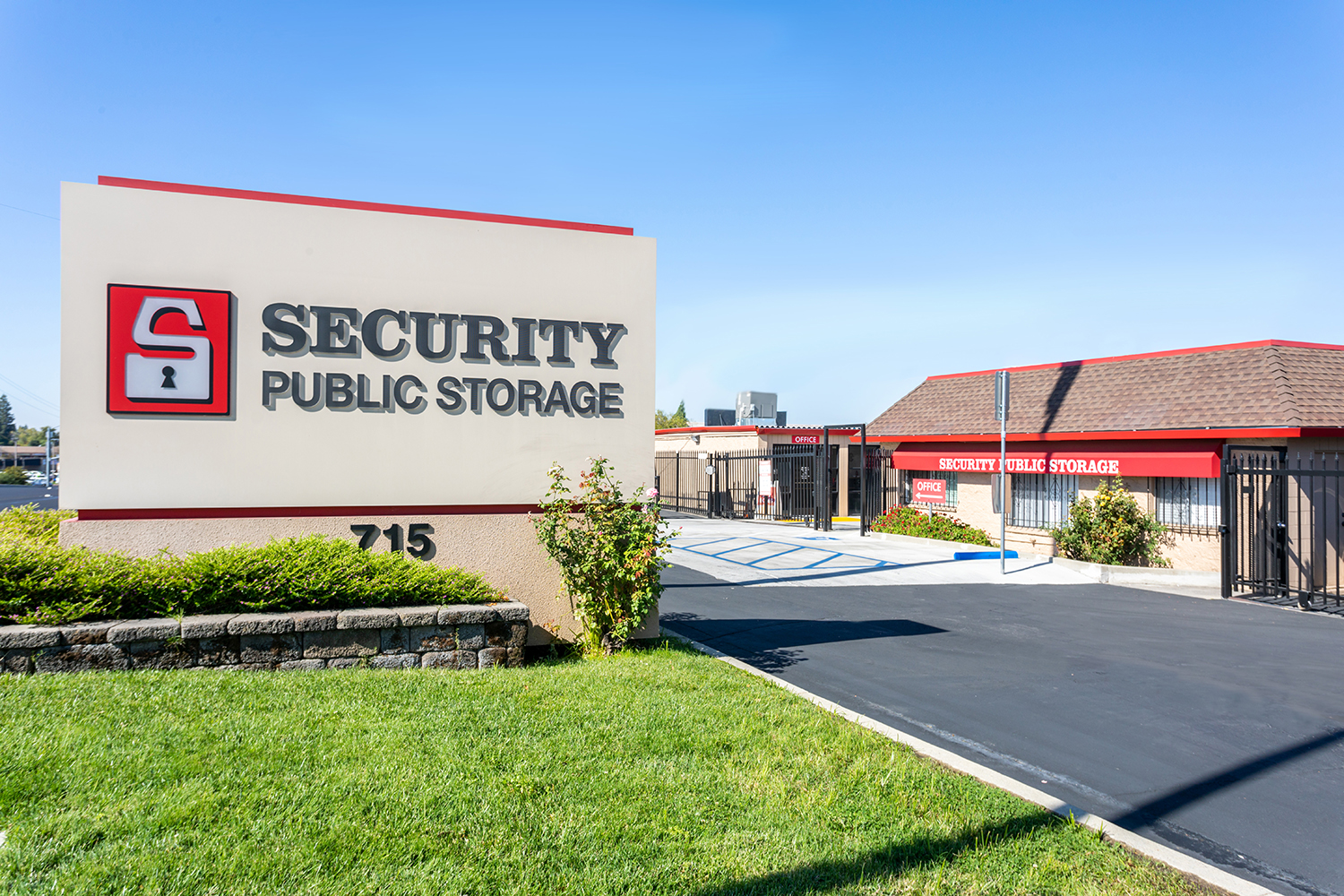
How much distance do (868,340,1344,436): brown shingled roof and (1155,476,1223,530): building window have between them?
1.25m

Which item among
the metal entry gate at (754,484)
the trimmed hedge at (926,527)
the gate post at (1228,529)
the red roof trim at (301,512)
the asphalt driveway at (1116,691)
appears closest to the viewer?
the asphalt driveway at (1116,691)

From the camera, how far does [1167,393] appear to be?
56.0 feet

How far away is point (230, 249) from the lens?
7.55 metres

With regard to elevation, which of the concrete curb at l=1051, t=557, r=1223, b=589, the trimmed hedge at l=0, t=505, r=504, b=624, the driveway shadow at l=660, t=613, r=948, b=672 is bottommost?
the concrete curb at l=1051, t=557, r=1223, b=589

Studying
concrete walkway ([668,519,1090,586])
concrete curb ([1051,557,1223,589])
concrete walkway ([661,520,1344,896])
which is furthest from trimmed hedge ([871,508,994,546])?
concrete walkway ([661,520,1344,896])

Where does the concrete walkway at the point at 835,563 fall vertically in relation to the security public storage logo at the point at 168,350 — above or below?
below

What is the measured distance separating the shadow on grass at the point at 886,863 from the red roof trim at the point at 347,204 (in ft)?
21.3

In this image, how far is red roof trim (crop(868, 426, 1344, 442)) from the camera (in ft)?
46.0

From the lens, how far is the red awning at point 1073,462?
15.7m

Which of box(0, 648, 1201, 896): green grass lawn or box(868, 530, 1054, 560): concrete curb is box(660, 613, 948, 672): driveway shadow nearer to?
box(0, 648, 1201, 896): green grass lawn

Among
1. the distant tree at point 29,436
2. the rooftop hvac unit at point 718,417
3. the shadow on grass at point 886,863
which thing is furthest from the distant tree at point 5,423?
the shadow on grass at point 886,863

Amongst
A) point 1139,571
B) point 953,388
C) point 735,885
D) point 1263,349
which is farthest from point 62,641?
point 953,388

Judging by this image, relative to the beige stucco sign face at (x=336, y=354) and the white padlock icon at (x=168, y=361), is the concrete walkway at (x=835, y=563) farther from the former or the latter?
the white padlock icon at (x=168, y=361)

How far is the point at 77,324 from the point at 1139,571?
16.8 m
